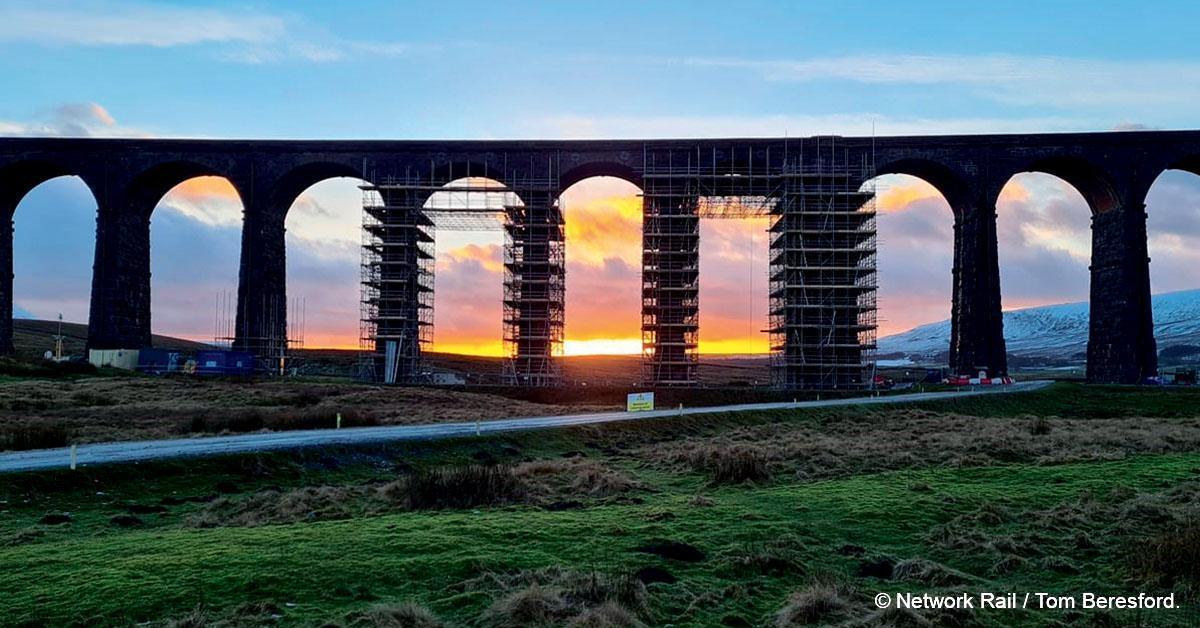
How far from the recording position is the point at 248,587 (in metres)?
11.9

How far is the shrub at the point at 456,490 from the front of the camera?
63.8 feet

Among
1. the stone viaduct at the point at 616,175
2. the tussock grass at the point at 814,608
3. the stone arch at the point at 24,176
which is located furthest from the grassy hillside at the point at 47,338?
the tussock grass at the point at 814,608

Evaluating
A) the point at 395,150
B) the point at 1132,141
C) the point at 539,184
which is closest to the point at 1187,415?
the point at 1132,141

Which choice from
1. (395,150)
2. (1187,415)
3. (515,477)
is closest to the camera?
(515,477)

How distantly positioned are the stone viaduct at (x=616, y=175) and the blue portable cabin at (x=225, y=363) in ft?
10.4

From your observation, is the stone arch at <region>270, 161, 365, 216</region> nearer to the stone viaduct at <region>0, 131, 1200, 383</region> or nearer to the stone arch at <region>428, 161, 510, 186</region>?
the stone viaduct at <region>0, 131, 1200, 383</region>

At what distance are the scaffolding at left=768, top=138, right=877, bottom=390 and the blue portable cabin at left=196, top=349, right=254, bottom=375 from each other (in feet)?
151

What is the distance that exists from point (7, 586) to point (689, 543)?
429 inches

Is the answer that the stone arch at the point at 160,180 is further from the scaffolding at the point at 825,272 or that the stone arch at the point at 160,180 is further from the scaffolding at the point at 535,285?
the scaffolding at the point at 825,272

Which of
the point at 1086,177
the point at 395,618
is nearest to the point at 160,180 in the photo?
the point at 395,618

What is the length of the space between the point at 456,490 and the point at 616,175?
58962 mm

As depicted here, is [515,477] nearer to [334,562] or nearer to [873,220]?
[334,562]

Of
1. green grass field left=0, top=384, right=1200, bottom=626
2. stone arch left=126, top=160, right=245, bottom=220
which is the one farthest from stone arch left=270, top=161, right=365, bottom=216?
green grass field left=0, top=384, right=1200, bottom=626

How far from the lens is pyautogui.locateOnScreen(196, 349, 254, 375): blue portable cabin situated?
6906 cm
